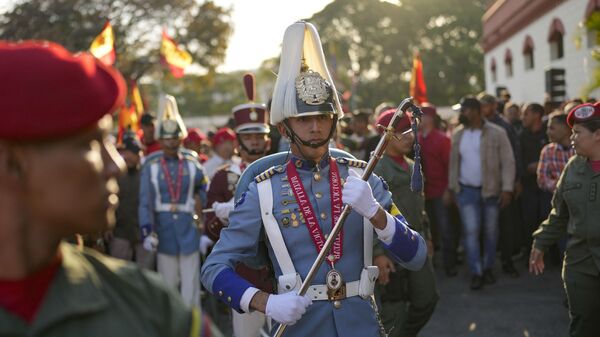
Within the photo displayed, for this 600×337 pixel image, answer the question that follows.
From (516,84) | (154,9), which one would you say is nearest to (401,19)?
(154,9)

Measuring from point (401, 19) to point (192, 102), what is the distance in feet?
126

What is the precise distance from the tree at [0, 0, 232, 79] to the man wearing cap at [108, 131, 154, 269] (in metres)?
20.0

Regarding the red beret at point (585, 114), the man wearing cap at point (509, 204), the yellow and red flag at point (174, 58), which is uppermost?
the yellow and red flag at point (174, 58)

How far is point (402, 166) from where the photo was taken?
6.98 metres

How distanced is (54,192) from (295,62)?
2428mm

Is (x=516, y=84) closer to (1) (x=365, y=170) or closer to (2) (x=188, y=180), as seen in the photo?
(2) (x=188, y=180)

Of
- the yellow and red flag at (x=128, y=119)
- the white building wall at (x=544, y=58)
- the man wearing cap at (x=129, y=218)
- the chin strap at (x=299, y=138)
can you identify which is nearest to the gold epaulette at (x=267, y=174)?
the chin strap at (x=299, y=138)

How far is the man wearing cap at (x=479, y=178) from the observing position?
375 inches

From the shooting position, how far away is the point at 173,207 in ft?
27.7

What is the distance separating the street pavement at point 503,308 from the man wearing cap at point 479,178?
36cm

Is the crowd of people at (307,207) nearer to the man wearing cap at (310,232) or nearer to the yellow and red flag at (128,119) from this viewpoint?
the man wearing cap at (310,232)

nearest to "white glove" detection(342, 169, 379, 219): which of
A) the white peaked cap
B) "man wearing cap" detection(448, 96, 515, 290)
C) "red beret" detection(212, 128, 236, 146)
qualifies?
the white peaked cap

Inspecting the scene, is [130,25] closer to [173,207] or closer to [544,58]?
[544,58]

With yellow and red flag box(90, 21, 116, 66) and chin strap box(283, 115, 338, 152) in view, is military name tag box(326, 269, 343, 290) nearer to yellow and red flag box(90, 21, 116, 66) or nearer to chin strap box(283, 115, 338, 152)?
chin strap box(283, 115, 338, 152)
